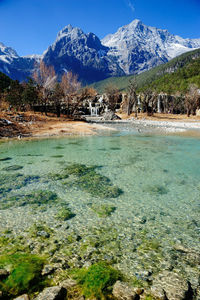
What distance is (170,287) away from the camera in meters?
3.85

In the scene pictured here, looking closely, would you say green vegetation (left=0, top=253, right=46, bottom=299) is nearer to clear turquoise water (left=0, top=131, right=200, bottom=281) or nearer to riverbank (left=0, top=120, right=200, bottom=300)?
riverbank (left=0, top=120, right=200, bottom=300)

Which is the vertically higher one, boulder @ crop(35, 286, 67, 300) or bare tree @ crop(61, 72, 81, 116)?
bare tree @ crop(61, 72, 81, 116)

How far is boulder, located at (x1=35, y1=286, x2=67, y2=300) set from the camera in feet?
11.3

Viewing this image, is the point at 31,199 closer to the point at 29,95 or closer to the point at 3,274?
the point at 3,274

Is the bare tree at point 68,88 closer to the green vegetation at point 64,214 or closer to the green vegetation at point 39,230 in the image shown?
the green vegetation at point 64,214

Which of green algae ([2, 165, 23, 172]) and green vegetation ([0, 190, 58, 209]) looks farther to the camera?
green algae ([2, 165, 23, 172])

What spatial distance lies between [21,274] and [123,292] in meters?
2.07

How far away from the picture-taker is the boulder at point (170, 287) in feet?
12.0

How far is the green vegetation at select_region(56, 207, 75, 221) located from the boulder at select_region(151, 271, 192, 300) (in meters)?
3.45

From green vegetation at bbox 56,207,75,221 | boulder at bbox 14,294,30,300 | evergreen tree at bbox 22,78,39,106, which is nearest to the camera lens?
boulder at bbox 14,294,30,300

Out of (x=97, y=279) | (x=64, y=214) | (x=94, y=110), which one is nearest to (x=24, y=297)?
(x=97, y=279)

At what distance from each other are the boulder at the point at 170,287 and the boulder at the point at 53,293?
1670 mm

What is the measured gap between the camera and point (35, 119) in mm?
34469

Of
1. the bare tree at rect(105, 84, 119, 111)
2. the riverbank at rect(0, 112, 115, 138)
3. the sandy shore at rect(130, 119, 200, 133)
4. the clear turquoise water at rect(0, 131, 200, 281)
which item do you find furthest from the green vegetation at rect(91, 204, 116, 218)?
the bare tree at rect(105, 84, 119, 111)
